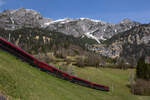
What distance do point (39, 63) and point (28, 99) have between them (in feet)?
70.7

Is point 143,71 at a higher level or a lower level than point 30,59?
lower

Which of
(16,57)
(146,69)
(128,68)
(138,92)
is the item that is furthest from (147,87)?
(128,68)

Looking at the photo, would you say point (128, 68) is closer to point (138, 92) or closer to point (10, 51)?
point (138, 92)

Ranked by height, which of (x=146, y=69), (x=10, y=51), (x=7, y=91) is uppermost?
(x=10, y=51)

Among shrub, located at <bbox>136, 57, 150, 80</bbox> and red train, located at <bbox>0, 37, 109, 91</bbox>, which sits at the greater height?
red train, located at <bbox>0, 37, 109, 91</bbox>

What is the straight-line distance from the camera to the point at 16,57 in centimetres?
3438

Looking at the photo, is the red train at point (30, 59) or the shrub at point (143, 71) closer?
the red train at point (30, 59)

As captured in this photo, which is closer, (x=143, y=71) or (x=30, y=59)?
(x=30, y=59)

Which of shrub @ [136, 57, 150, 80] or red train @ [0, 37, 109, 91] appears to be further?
shrub @ [136, 57, 150, 80]

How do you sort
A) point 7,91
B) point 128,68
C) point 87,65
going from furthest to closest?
point 128,68 < point 87,65 < point 7,91

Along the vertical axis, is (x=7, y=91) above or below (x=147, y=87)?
above

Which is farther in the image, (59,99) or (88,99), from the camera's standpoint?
(88,99)

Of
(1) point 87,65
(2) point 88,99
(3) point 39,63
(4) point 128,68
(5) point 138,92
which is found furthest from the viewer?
(4) point 128,68

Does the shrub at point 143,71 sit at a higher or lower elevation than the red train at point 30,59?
lower
